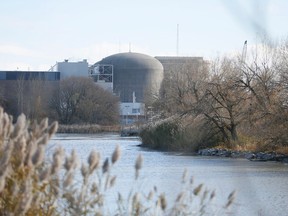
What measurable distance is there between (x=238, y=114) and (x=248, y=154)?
4085 mm

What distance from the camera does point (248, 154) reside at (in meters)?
33.1

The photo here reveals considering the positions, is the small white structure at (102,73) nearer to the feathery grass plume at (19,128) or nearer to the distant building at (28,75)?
the distant building at (28,75)

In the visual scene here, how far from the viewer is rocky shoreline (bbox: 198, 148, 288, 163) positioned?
3091 centimetres

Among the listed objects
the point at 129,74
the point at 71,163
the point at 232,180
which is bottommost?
the point at 232,180

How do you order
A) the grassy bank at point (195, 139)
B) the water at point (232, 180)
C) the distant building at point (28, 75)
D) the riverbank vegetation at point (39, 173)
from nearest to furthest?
the riverbank vegetation at point (39, 173), the water at point (232, 180), the grassy bank at point (195, 139), the distant building at point (28, 75)

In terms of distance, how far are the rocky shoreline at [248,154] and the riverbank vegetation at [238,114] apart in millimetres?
545

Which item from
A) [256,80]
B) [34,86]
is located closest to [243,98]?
[256,80]

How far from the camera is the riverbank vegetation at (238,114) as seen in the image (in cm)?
3219

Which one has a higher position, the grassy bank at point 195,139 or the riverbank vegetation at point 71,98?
the riverbank vegetation at point 71,98

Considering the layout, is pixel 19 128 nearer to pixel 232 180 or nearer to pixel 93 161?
pixel 93 161

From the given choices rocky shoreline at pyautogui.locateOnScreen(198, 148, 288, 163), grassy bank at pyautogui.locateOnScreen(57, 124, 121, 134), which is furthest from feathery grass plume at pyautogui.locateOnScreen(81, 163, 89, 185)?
grassy bank at pyautogui.locateOnScreen(57, 124, 121, 134)

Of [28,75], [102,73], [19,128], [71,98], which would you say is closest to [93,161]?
[19,128]

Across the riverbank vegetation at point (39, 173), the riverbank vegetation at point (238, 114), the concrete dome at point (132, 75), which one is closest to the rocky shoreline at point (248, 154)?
the riverbank vegetation at point (238, 114)

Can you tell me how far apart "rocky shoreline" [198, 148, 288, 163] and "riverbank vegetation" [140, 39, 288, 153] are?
0.54 m
